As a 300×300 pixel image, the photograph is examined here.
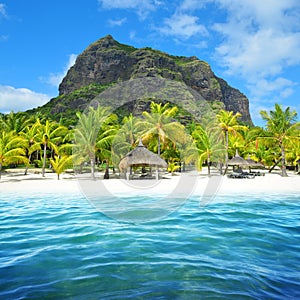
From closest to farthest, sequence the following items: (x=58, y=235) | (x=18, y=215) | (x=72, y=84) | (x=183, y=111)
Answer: (x=58, y=235) < (x=18, y=215) < (x=183, y=111) < (x=72, y=84)

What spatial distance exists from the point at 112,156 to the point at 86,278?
791 inches

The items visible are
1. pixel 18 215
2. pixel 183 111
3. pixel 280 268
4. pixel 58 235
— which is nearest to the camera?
pixel 280 268

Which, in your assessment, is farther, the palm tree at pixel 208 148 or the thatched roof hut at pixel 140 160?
the palm tree at pixel 208 148

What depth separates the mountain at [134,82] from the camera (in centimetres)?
9006

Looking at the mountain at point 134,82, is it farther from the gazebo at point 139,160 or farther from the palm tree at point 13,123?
the gazebo at point 139,160

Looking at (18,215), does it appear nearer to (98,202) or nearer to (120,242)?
(98,202)

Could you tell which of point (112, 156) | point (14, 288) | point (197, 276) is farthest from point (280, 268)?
point (112, 156)

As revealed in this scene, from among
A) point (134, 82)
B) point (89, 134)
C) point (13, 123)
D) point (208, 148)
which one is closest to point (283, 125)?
point (208, 148)

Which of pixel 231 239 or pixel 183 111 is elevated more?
pixel 183 111

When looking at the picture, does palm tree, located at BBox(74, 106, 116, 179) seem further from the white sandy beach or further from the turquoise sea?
the turquoise sea

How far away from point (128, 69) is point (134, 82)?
19269 mm

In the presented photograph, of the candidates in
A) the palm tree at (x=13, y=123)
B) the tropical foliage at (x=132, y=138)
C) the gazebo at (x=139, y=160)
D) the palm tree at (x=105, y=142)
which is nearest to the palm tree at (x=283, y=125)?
the tropical foliage at (x=132, y=138)

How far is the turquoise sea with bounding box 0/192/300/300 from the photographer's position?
3.21m

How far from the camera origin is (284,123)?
26547mm
